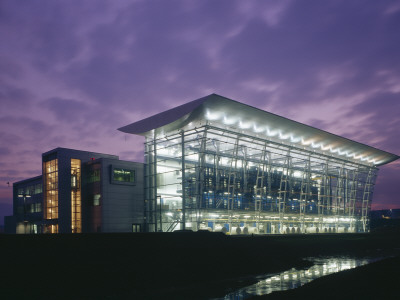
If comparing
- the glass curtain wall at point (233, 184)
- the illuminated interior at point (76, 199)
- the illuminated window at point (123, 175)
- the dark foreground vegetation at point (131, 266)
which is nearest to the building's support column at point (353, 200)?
the glass curtain wall at point (233, 184)

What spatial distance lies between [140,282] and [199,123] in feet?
77.4

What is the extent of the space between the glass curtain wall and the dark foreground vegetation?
1207 cm

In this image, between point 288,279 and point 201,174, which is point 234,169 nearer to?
point 201,174

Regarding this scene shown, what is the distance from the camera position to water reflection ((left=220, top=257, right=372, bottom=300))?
1812 centimetres

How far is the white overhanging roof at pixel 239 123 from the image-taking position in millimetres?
39062

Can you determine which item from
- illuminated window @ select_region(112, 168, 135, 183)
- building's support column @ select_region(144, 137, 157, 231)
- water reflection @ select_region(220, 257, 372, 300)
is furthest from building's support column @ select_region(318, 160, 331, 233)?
water reflection @ select_region(220, 257, 372, 300)

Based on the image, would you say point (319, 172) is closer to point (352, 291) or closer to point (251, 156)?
point (251, 156)

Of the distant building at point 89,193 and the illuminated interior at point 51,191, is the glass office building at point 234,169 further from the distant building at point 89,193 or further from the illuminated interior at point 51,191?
the illuminated interior at point 51,191

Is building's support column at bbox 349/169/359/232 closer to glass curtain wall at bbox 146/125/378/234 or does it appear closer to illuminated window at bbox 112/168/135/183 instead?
glass curtain wall at bbox 146/125/378/234

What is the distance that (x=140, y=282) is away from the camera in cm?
1984

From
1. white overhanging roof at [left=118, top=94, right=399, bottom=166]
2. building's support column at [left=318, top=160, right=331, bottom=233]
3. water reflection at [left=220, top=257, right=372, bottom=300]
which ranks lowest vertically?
water reflection at [left=220, top=257, right=372, bottom=300]

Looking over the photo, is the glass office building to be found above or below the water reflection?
above

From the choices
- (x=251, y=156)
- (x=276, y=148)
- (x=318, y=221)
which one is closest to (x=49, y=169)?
(x=251, y=156)

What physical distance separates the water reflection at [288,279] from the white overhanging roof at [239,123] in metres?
17.8
